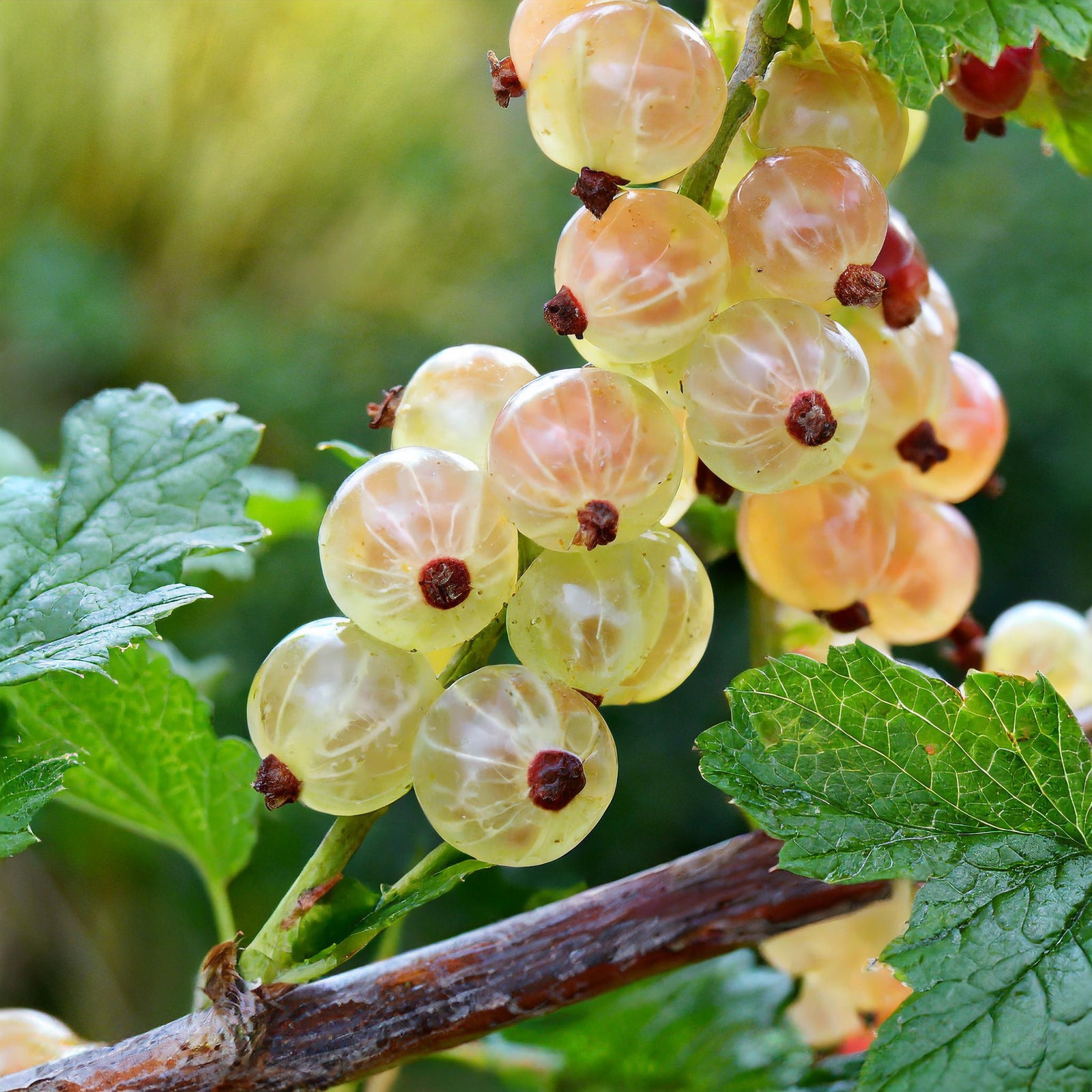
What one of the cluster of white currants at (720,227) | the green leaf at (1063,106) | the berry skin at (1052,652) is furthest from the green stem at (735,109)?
the berry skin at (1052,652)

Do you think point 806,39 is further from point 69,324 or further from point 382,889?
point 69,324

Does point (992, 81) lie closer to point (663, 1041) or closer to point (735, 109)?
point (735, 109)

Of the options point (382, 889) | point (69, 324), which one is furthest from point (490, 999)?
point (69, 324)

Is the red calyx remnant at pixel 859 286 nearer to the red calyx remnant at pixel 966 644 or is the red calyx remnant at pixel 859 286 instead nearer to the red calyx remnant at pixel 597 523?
the red calyx remnant at pixel 597 523

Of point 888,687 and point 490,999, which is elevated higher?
point 888,687

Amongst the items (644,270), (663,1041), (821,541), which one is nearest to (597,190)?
(644,270)

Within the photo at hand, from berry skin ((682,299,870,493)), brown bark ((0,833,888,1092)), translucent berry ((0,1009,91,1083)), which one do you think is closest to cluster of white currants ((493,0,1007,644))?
berry skin ((682,299,870,493))

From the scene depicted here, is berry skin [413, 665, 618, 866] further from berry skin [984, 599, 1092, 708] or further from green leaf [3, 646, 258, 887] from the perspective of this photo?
berry skin [984, 599, 1092, 708]
